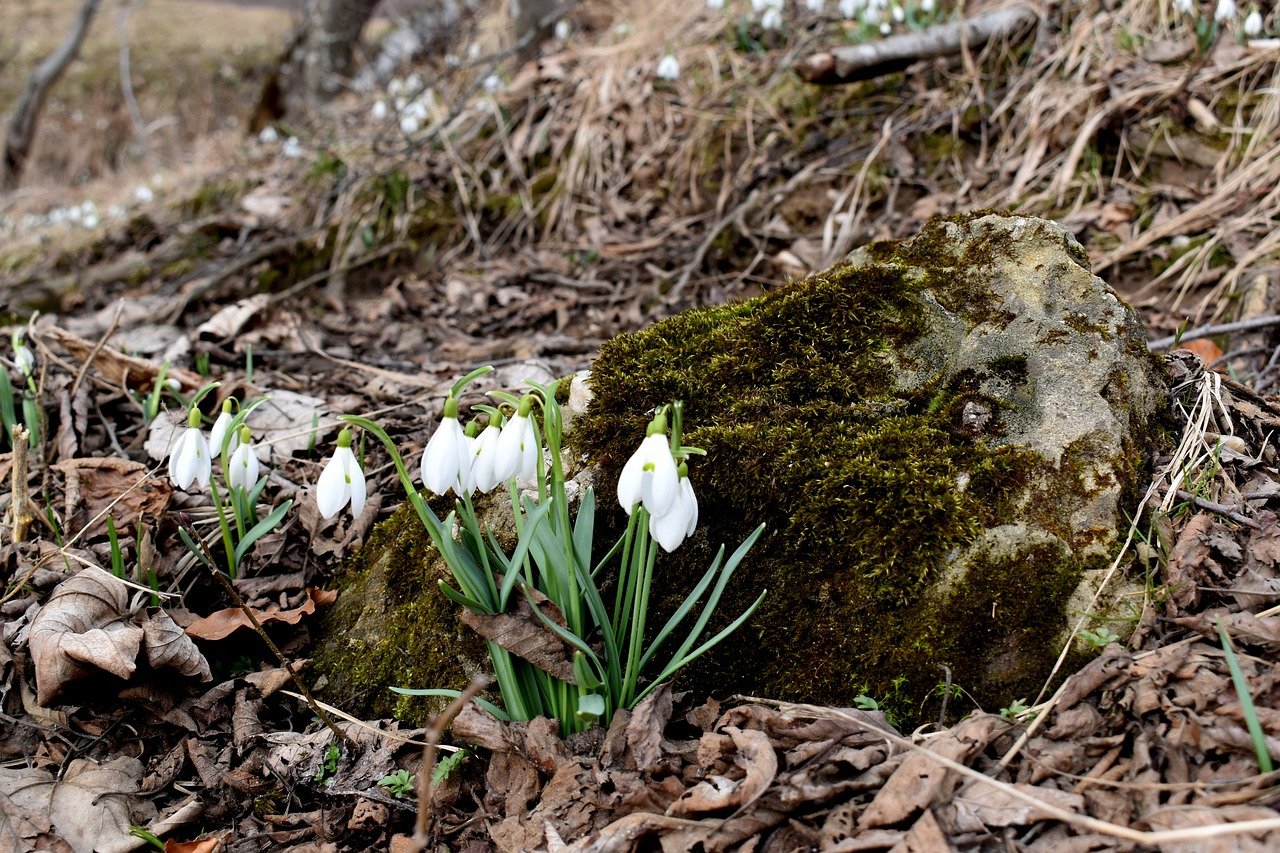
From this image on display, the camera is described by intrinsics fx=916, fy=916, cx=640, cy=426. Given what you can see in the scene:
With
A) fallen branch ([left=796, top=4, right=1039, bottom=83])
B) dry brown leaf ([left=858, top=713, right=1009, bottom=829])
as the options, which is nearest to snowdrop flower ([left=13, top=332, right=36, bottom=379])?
dry brown leaf ([left=858, top=713, right=1009, bottom=829])

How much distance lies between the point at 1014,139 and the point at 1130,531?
300 centimetres

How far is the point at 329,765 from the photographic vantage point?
6.38ft

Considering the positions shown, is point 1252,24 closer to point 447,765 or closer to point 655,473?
point 655,473

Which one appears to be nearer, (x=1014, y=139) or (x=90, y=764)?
(x=90, y=764)

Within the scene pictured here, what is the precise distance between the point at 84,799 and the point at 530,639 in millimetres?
959

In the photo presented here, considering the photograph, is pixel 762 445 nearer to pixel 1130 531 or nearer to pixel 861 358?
pixel 861 358

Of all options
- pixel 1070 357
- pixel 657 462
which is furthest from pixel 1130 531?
pixel 657 462

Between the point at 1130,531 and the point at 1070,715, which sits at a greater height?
the point at 1130,531

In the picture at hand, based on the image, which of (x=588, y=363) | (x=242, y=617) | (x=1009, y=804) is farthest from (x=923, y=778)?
(x=588, y=363)

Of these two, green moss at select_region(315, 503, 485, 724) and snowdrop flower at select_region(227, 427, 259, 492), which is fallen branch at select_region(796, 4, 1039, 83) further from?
snowdrop flower at select_region(227, 427, 259, 492)

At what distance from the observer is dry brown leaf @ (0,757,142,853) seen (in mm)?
1769

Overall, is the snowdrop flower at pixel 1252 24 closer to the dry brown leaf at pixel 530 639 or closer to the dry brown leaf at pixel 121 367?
the dry brown leaf at pixel 530 639

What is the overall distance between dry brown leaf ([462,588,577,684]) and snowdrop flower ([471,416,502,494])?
0.25 m

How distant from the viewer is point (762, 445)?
196 centimetres
